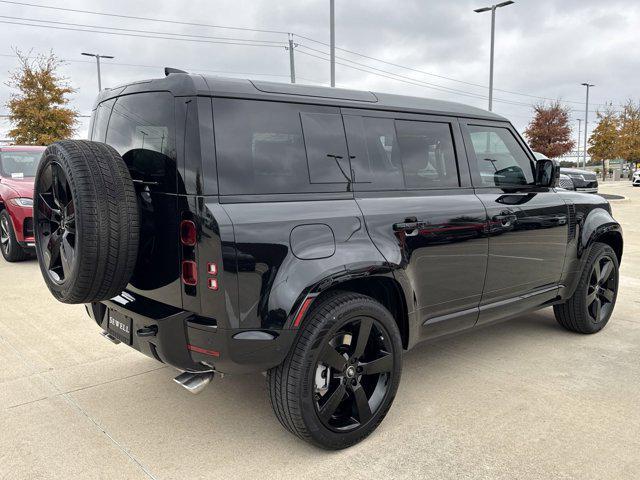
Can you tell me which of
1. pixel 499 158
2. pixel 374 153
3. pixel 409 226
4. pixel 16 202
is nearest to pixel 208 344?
pixel 409 226

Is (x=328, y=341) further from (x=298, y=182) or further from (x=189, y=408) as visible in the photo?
(x=189, y=408)

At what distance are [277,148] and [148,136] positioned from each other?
2.18 ft

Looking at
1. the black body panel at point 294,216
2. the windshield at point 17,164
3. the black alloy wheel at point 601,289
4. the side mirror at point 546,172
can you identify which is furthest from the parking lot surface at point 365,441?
the windshield at point 17,164

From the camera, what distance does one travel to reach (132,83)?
2.97m

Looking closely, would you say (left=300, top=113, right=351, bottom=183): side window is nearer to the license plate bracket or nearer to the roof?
the roof

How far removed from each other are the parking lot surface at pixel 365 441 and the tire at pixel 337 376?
148 mm

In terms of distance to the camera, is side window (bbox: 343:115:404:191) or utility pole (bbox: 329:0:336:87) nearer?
side window (bbox: 343:115:404:191)

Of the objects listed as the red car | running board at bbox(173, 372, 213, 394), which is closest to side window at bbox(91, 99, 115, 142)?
running board at bbox(173, 372, 213, 394)

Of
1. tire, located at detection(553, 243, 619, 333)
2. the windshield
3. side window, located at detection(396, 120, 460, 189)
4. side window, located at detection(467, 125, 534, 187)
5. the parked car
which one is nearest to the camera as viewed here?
side window, located at detection(396, 120, 460, 189)

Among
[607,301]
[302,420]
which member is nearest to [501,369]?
[607,301]

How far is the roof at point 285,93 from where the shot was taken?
8.57 feet

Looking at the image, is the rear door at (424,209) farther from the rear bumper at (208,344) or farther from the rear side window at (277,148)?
the rear bumper at (208,344)

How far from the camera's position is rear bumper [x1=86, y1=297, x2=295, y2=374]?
99.3 inches

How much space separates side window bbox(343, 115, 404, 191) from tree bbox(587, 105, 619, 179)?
4540 centimetres
